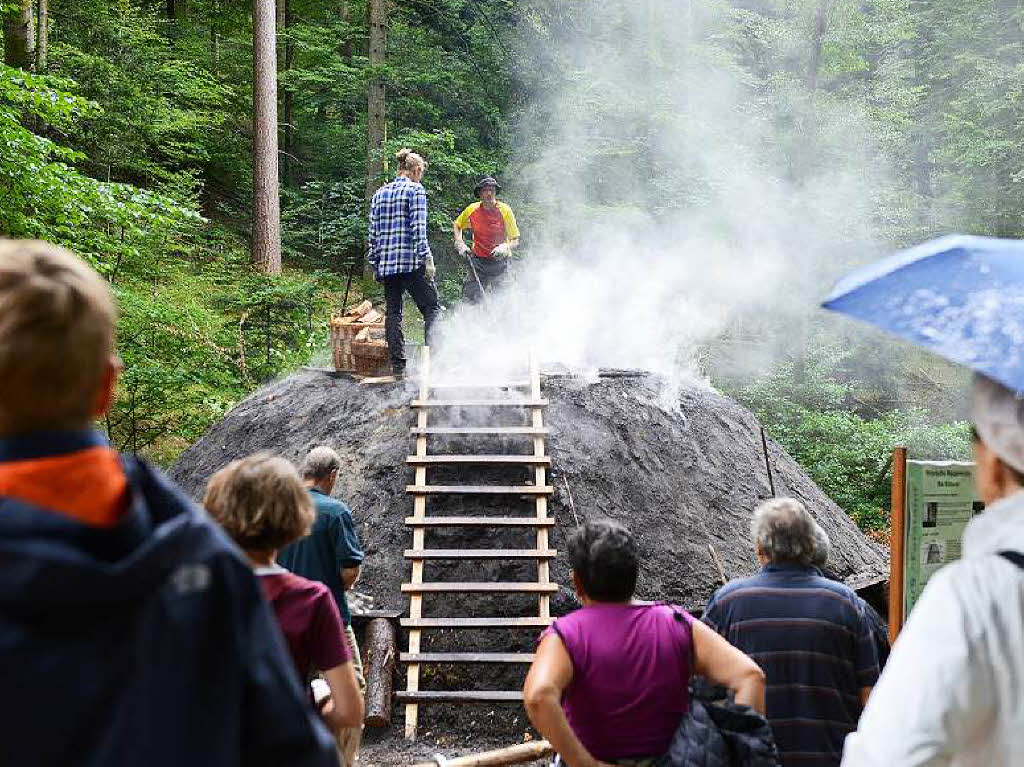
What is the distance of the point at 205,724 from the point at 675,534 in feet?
27.0

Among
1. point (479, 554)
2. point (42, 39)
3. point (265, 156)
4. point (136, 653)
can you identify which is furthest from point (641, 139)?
point (136, 653)

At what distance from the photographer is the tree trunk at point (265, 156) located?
17281 mm

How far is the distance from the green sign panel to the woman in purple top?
2.79 ft

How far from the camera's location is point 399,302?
10039 millimetres

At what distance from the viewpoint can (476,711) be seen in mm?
7805

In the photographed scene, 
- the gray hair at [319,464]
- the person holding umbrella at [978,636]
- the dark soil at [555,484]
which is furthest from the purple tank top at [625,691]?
the dark soil at [555,484]

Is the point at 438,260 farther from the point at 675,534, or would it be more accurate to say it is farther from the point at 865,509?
the point at 675,534

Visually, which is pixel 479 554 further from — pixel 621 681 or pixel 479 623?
pixel 621 681

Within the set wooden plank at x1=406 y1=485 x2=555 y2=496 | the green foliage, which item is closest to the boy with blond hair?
wooden plank at x1=406 y1=485 x2=555 y2=496

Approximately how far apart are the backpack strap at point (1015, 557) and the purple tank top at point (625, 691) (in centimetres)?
142

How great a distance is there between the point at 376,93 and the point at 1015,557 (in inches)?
773

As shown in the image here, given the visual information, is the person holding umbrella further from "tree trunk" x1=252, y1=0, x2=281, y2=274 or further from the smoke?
"tree trunk" x1=252, y1=0, x2=281, y2=274

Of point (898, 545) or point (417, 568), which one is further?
point (417, 568)

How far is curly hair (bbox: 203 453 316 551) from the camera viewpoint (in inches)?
118
